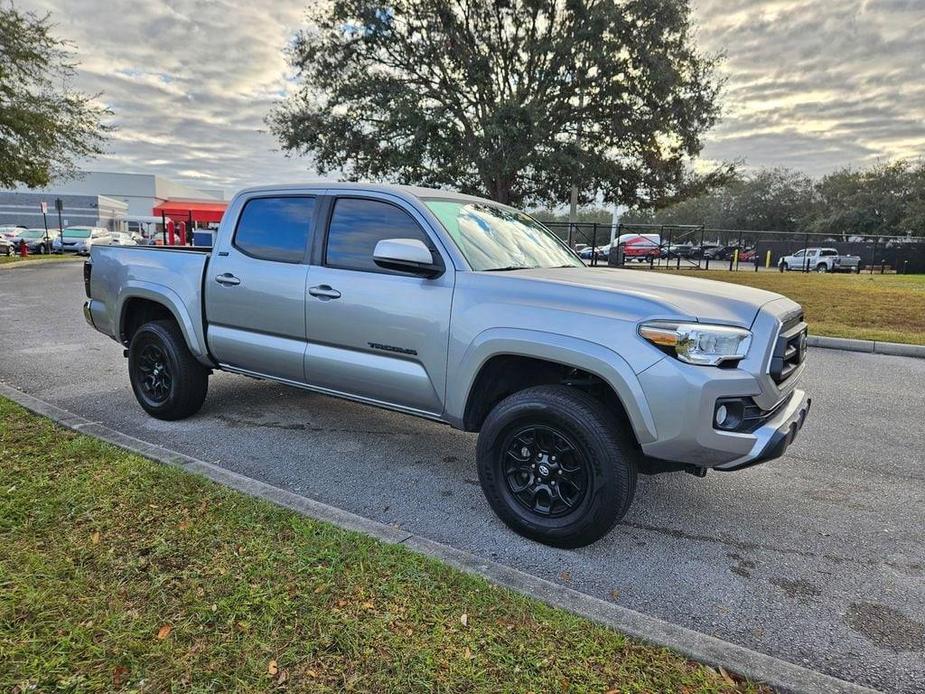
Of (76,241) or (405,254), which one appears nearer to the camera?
(405,254)

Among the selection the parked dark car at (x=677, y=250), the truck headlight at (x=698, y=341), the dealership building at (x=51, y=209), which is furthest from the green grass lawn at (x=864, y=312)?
the dealership building at (x=51, y=209)

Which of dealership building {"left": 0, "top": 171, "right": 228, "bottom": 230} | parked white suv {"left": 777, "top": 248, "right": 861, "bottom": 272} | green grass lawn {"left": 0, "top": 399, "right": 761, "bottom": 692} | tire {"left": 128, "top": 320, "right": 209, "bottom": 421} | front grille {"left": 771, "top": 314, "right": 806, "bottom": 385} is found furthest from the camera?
parked white suv {"left": 777, "top": 248, "right": 861, "bottom": 272}

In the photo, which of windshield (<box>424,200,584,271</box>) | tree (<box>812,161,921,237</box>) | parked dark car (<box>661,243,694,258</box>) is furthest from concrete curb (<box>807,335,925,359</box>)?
tree (<box>812,161,921,237</box>)

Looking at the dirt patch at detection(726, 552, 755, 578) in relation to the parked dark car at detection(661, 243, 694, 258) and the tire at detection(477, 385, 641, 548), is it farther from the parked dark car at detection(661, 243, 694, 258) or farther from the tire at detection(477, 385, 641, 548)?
the parked dark car at detection(661, 243, 694, 258)

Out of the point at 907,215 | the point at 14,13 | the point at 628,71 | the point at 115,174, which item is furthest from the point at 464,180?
the point at 115,174

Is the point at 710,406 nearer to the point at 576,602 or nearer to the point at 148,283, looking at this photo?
the point at 576,602

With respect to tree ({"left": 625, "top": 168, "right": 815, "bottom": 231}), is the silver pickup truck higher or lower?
lower

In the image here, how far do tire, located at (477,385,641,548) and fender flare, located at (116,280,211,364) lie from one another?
2638mm

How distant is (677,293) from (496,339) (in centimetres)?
98

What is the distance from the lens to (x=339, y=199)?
4.16 m

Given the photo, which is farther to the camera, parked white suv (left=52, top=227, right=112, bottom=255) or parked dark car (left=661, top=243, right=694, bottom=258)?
parked white suv (left=52, top=227, right=112, bottom=255)

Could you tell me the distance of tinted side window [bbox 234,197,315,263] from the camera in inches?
168

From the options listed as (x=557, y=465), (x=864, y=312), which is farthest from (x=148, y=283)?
(x=864, y=312)

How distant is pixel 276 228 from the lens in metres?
4.44
